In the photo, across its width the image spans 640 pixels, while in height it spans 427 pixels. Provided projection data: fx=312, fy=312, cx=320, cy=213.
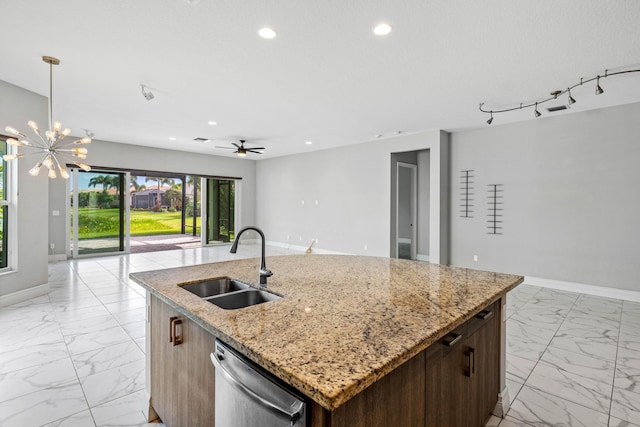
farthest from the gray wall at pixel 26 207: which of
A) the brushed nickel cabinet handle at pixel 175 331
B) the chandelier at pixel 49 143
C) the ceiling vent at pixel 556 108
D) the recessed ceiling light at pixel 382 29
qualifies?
the ceiling vent at pixel 556 108

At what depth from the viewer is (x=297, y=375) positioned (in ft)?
2.84

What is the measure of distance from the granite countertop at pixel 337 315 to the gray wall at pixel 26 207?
348 cm

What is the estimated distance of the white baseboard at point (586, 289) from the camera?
14.5ft

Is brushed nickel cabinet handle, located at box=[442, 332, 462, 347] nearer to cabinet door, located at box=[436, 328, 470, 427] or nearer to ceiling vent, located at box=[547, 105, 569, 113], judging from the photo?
cabinet door, located at box=[436, 328, 470, 427]

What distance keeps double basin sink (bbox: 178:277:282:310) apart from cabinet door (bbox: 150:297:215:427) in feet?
0.69

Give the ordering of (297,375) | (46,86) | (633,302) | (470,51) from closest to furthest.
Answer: (297,375) < (470,51) < (46,86) < (633,302)

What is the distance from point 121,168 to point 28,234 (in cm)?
389

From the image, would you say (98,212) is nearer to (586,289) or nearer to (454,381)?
(454,381)

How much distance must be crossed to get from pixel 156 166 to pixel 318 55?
22.4 feet

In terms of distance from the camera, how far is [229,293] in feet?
5.94

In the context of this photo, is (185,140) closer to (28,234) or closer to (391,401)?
(28,234)

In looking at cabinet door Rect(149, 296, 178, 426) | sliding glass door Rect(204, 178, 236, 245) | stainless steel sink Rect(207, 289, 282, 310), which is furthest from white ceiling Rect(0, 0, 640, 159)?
sliding glass door Rect(204, 178, 236, 245)

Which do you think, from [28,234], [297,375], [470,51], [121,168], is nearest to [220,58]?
[470,51]

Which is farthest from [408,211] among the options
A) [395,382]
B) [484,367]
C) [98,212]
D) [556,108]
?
[98,212]
